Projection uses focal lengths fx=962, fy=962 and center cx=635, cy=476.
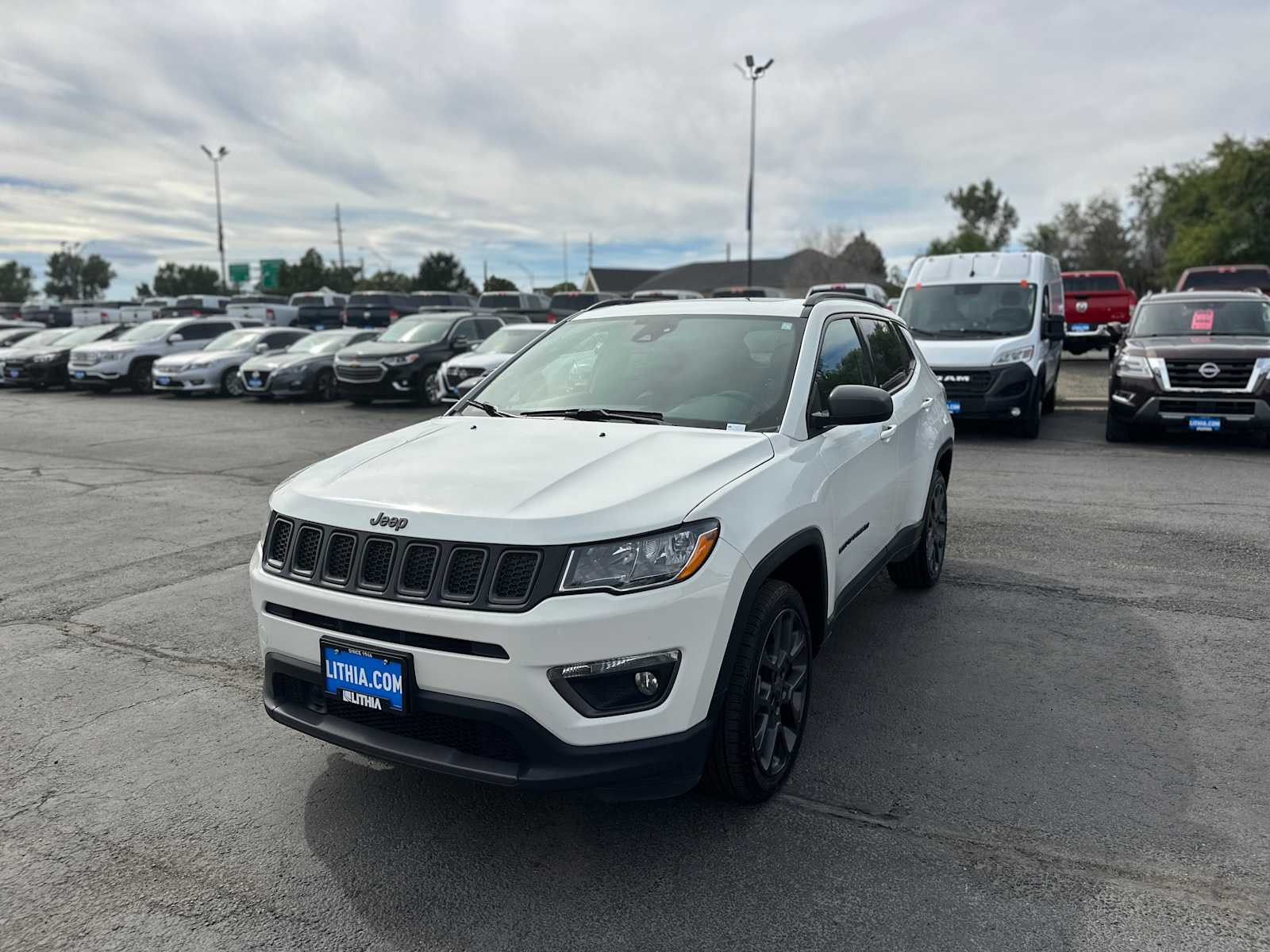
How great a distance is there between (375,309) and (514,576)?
3402cm

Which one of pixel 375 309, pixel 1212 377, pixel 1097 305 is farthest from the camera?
pixel 375 309

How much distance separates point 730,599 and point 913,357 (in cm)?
346

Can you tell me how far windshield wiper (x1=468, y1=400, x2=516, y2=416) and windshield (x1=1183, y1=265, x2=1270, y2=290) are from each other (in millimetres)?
23376

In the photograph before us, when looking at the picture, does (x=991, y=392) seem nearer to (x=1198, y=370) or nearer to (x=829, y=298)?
(x=1198, y=370)

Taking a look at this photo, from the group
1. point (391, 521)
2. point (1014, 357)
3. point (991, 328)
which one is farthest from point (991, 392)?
point (391, 521)

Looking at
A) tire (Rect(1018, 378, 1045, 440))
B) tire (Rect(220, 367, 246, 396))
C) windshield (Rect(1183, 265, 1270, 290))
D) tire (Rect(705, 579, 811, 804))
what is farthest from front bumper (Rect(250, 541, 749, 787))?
windshield (Rect(1183, 265, 1270, 290))

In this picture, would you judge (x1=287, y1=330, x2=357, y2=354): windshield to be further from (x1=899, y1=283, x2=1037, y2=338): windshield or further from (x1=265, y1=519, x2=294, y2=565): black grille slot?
(x1=265, y1=519, x2=294, y2=565): black grille slot

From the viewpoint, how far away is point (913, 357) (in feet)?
19.5

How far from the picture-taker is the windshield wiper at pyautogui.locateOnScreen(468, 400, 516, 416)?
167 inches

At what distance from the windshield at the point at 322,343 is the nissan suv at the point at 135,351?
3.54m

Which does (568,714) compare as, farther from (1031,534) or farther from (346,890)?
(1031,534)

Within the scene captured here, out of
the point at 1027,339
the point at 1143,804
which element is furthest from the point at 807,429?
the point at 1027,339

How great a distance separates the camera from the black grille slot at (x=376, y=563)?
2.95 meters

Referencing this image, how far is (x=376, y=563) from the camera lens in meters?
2.97
